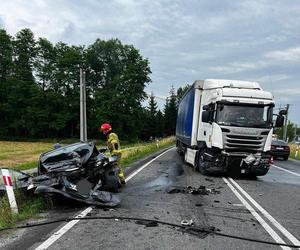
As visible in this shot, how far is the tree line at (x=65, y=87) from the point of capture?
7031cm

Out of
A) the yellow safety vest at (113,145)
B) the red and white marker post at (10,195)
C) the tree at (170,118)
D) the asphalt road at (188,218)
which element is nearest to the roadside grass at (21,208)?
the red and white marker post at (10,195)

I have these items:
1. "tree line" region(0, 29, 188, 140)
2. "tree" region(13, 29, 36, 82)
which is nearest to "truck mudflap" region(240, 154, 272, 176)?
"tree line" region(0, 29, 188, 140)

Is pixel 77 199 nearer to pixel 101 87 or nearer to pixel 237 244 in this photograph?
pixel 237 244

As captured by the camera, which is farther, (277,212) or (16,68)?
(16,68)

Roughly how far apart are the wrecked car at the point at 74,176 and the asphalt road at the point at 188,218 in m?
0.43

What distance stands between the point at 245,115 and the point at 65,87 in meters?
63.5

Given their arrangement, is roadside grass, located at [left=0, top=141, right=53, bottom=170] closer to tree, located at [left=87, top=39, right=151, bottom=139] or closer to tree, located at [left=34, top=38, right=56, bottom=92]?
tree, located at [left=87, top=39, right=151, bottom=139]

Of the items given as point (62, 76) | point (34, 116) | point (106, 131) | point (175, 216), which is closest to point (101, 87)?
point (62, 76)

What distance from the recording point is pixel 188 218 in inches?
297

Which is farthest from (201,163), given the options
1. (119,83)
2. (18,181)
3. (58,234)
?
(119,83)

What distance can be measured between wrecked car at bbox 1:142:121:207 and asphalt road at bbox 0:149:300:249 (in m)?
0.43

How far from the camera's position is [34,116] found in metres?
71.8

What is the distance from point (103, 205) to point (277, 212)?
3.56 m

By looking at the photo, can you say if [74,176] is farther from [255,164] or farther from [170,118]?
[170,118]
